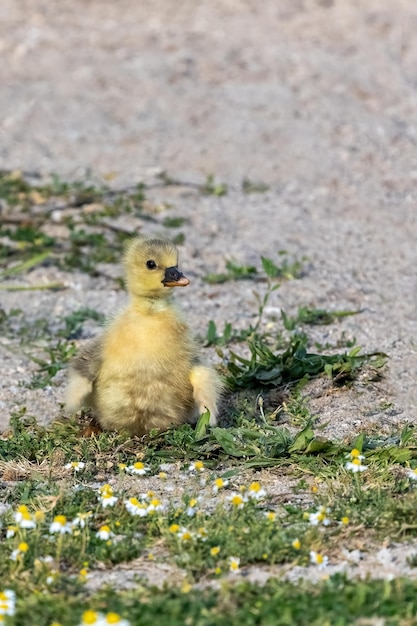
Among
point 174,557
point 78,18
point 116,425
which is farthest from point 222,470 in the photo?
point 78,18

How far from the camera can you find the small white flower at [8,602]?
3.92 meters

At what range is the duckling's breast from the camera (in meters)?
5.58

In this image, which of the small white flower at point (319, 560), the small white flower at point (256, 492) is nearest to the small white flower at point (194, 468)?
the small white flower at point (256, 492)

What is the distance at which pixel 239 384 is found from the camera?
244 inches

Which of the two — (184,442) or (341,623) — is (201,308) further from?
(341,623)

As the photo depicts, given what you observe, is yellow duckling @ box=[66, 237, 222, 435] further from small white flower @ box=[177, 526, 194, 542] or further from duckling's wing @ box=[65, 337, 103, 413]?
small white flower @ box=[177, 526, 194, 542]

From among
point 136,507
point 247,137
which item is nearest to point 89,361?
point 136,507

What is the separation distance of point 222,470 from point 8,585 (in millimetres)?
1419

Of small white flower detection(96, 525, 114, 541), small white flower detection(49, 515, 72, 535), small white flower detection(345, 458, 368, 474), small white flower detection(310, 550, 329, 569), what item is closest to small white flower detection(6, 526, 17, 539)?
small white flower detection(49, 515, 72, 535)

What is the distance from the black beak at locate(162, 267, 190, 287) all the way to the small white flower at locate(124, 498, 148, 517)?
1.24 meters

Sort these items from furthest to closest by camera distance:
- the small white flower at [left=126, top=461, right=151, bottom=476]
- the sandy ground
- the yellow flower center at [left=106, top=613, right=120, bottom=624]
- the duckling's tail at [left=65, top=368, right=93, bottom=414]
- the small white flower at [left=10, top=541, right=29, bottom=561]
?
1. the sandy ground
2. the duckling's tail at [left=65, top=368, right=93, bottom=414]
3. the small white flower at [left=126, top=461, right=151, bottom=476]
4. the small white flower at [left=10, top=541, right=29, bottom=561]
5. the yellow flower center at [left=106, top=613, right=120, bottom=624]

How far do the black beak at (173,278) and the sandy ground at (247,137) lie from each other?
3.48 ft

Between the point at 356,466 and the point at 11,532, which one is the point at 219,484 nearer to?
the point at 356,466

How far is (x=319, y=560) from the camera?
428cm
